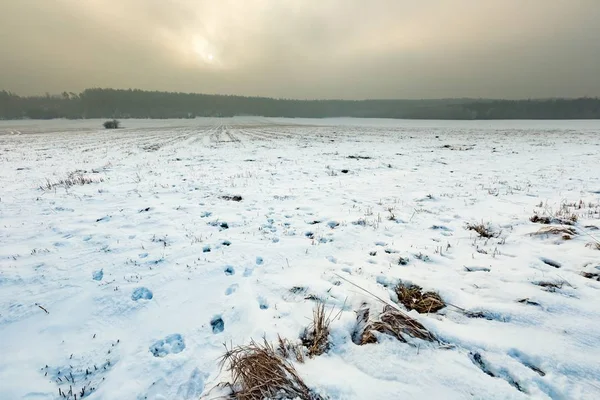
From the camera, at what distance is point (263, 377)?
2.48 m

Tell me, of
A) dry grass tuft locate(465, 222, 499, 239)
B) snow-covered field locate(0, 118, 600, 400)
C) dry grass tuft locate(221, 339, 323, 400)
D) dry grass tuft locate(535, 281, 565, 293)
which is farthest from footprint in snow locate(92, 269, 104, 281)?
dry grass tuft locate(465, 222, 499, 239)

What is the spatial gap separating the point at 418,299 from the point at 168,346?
10.5 feet

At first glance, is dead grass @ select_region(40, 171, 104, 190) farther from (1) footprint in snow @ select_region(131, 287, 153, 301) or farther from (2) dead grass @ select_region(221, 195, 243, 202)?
(1) footprint in snow @ select_region(131, 287, 153, 301)

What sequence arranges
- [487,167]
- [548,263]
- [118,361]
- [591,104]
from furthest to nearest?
[591,104], [487,167], [548,263], [118,361]

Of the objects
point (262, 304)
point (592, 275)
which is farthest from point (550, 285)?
point (262, 304)

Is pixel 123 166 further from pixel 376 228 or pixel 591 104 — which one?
pixel 591 104

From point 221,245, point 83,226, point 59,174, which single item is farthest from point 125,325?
point 59,174

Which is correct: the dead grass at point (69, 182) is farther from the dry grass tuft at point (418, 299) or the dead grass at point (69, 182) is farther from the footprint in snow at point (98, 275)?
the dry grass tuft at point (418, 299)

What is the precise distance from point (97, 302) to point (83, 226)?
3512 millimetres

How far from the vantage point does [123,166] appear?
15188mm

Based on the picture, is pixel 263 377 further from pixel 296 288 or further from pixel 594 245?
pixel 594 245

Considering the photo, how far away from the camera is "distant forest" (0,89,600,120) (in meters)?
108

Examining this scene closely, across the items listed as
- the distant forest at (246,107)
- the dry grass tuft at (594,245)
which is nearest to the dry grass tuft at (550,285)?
the dry grass tuft at (594,245)

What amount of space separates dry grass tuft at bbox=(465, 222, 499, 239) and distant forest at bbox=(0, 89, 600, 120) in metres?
110
